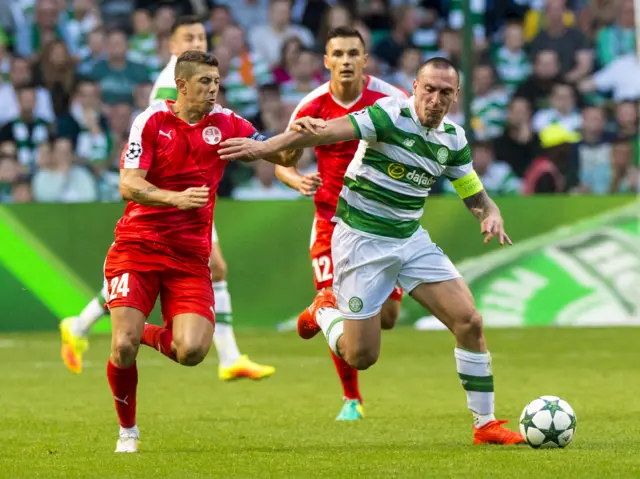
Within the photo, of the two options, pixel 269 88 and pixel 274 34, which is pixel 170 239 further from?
pixel 274 34

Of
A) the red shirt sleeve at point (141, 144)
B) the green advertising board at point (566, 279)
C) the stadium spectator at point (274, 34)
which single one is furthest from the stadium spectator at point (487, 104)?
the red shirt sleeve at point (141, 144)

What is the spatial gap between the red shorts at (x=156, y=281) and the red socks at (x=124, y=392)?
33 centimetres

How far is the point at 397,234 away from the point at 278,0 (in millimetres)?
10949

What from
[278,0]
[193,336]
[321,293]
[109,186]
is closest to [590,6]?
[278,0]

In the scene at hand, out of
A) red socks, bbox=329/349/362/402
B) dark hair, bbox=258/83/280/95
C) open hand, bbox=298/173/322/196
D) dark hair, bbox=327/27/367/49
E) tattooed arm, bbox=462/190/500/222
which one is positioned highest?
dark hair, bbox=327/27/367/49

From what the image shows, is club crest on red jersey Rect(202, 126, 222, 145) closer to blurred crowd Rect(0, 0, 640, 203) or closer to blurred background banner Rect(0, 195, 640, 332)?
blurred background banner Rect(0, 195, 640, 332)

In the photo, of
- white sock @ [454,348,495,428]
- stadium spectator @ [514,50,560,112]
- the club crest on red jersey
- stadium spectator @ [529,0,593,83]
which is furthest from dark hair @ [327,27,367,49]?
stadium spectator @ [529,0,593,83]

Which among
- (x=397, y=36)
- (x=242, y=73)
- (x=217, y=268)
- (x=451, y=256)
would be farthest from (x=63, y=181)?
(x=217, y=268)

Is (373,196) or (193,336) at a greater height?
(373,196)

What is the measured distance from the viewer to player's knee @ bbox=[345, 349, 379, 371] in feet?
26.2

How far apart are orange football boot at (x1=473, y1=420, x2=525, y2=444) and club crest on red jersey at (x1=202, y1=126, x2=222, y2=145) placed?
2102 mm

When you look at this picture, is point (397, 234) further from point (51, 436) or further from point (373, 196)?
point (51, 436)

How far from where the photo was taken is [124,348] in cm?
729

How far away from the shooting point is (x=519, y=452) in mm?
7133
